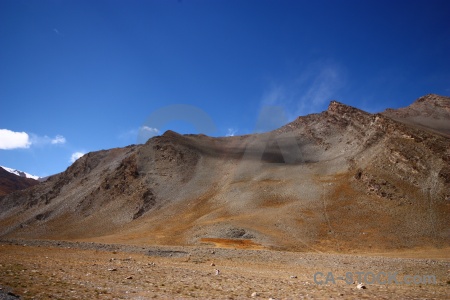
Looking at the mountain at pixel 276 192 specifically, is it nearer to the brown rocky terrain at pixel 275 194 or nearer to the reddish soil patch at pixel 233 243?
the reddish soil patch at pixel 233 243

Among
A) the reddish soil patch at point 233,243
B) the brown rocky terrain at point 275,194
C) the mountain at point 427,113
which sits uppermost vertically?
the mountain at point 427,113

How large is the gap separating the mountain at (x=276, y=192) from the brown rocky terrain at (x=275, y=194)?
0.35 m

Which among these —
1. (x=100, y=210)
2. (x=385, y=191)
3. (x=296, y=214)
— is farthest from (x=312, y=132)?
(x=100, y=210)

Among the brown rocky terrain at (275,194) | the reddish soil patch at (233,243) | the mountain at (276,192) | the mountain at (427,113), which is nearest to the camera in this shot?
the reddish soil patch at (233,243)

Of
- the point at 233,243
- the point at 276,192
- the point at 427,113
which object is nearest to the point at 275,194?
the point at 276,192

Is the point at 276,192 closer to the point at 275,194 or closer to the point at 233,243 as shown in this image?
the point at 275,194

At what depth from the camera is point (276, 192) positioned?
73625 mm

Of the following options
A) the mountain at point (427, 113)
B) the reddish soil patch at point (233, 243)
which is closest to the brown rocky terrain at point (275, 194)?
the reddish soil patch at point (233, 243)

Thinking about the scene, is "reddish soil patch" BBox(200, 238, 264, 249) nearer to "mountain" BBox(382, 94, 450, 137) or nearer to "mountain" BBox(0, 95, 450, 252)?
"mountain" BBox(0, 95, 450, 252)

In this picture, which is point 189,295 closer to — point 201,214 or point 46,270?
point 46,270

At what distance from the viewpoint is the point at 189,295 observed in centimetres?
1252

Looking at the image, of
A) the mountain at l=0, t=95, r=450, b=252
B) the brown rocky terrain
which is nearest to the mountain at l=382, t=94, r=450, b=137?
the mountain at l=0, t=95, r=450, b=252

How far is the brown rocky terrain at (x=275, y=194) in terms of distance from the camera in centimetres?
5009

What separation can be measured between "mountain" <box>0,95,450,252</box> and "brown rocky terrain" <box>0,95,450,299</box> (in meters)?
0.35
